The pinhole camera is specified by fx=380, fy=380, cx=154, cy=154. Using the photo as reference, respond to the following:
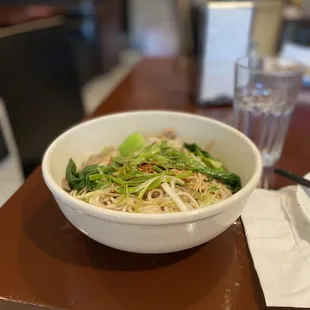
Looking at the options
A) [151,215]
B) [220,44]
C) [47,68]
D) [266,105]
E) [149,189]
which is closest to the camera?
[151,215]

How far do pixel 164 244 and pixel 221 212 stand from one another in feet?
0.29

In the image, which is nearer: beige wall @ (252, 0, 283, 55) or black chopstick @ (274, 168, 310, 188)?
black chopstick @ (274, 168, 310, 188)

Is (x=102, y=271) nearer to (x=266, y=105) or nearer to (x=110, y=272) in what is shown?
(x=110, y=272)

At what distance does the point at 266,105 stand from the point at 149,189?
0.50 meters

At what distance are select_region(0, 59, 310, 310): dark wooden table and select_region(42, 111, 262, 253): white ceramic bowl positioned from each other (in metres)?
0.05

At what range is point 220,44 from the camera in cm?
118

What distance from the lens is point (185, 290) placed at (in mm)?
528

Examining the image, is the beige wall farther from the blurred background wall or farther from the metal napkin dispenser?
the metal napkin dispenser

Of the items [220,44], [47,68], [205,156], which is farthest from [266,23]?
[205,156]

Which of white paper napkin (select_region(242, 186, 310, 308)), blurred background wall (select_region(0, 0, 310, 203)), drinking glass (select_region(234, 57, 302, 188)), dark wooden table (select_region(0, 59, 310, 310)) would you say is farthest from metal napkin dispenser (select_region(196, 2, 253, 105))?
dark wooden table (select_region(0, 59, 310, 310))

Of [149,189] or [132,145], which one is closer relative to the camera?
[149,189]

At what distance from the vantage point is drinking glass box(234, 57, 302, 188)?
0.93 meters

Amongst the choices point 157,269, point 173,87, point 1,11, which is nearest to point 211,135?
point 157,269

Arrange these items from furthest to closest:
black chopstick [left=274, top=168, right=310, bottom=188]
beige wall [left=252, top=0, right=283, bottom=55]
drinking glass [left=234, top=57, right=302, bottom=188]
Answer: beige wall [left=252, top=0, right=283, bottom=55] < drinking glass [left=234, top=57, right=302, bottom=188] < black chopstick [left=274, top=168, right=310, bottom=188]
